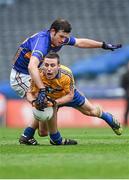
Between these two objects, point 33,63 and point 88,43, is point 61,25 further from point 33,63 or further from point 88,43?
point 88,43

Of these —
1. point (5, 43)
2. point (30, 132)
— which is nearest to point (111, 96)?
point (5, 43)

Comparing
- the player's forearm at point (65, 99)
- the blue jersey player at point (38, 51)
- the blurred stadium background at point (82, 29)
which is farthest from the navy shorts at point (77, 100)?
the blurred stadium background at point (82, 29)

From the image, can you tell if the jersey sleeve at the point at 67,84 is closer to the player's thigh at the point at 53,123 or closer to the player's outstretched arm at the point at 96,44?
the player's thigh at the point at 53,123

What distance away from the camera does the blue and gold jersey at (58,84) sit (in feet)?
36.1

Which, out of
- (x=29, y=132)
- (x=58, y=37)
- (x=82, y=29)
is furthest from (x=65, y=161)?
(x=82, y=29)

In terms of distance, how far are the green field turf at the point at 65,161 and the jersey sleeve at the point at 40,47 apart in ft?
4.38

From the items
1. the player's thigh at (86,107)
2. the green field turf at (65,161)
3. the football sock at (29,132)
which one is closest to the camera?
the green field turf at (65,161)

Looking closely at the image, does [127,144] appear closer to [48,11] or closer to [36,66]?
[36,66]

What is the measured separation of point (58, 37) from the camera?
11125mm

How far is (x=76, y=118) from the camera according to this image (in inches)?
964

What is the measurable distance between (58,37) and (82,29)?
2064 centimetres

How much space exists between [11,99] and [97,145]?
46.1ft

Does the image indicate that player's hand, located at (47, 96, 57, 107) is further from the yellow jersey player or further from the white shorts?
the white shorts

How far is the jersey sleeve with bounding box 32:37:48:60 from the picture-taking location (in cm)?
1089
